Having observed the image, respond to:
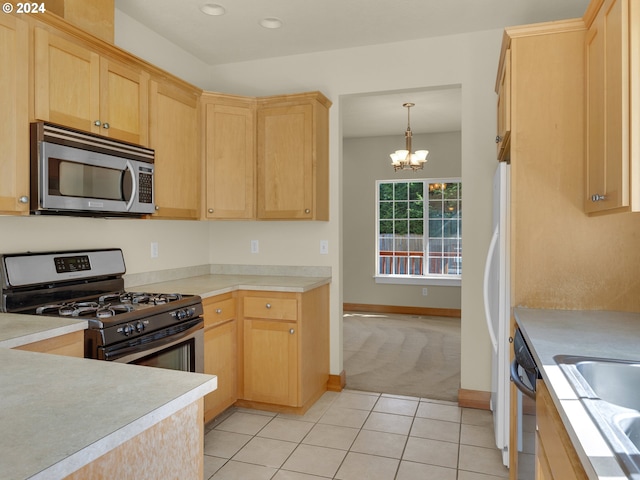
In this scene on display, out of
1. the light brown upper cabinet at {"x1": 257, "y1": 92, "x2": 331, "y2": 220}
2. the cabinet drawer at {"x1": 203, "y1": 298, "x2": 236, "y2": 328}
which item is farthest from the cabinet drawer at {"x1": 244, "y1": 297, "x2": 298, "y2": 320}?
the light brown upper cabinet at {"x1": 257, "y1": 92, "x2": 331, "y2": 220}

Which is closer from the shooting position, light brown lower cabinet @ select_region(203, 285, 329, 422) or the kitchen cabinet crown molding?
the kitchen cabinet crown molding

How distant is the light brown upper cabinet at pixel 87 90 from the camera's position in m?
2.06

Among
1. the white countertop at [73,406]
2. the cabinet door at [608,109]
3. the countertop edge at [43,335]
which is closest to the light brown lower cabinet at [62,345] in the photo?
the countertop edge at [43,335]

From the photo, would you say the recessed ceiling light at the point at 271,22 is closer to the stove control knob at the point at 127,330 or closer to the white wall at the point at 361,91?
the white wall at the point at 361,91

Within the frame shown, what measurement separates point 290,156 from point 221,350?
1.44 meters

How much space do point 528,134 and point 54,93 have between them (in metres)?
2.19

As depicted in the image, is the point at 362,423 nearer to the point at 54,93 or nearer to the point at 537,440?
the point at 537,440

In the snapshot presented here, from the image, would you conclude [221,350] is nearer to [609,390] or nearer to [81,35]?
[81,35]

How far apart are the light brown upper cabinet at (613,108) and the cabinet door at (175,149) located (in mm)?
2309

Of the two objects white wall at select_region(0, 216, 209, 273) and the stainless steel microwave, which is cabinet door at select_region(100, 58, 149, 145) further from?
white wall at select_region(0, 216, 209, 273)

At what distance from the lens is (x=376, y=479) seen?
2328mm

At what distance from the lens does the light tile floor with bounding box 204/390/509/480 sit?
2396 millimetres

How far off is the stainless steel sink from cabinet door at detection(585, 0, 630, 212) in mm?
509

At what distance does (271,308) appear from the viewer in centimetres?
312
